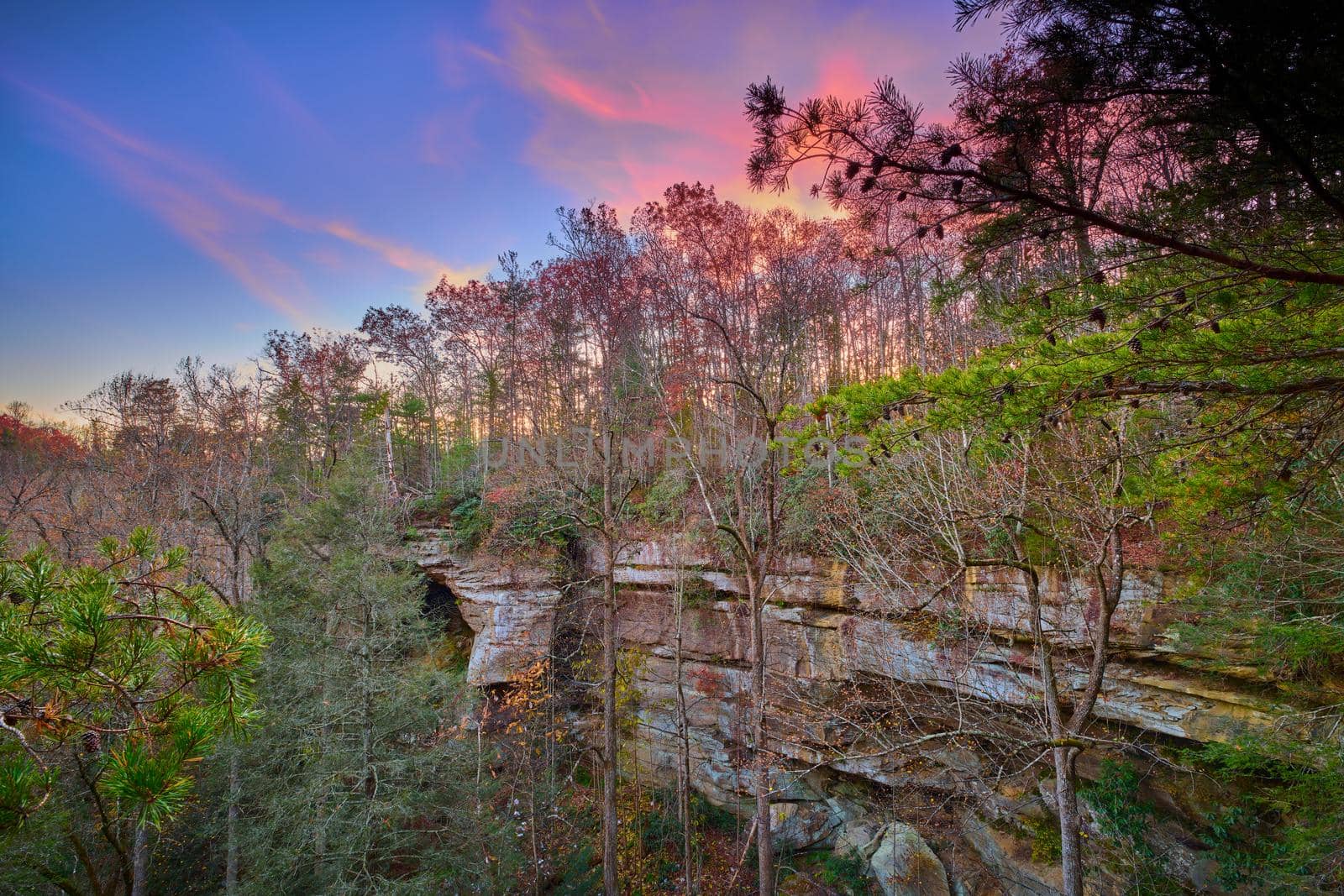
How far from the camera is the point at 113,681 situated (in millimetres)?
1261

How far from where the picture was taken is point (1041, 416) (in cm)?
303

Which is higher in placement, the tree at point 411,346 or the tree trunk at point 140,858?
the tree at point 411,346

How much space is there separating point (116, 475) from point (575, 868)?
43.8 ft

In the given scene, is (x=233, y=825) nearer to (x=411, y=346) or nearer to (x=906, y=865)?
(x=906, y=865)

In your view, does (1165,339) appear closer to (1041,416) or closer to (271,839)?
(1041,416)

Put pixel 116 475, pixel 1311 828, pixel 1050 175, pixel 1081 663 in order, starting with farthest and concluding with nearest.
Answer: pixel 116 475
pixel 1081 663
pixel 1311 828
pixel 1050 175

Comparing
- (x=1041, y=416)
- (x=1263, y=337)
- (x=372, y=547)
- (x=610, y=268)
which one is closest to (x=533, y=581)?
(x=372, y=547)

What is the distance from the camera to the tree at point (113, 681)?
129cm

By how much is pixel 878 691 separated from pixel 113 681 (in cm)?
1035

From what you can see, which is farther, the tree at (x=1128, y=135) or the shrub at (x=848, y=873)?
the shrub at (x=848, y=873)

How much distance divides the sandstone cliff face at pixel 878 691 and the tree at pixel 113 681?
5035 mm

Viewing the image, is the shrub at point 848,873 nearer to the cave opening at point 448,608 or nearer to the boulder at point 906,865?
the boulder at point 906,865

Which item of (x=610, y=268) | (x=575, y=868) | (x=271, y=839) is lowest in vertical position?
(x=575, y=868)

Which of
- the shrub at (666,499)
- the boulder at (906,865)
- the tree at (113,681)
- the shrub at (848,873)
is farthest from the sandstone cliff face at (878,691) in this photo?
the tree at (113,681)
